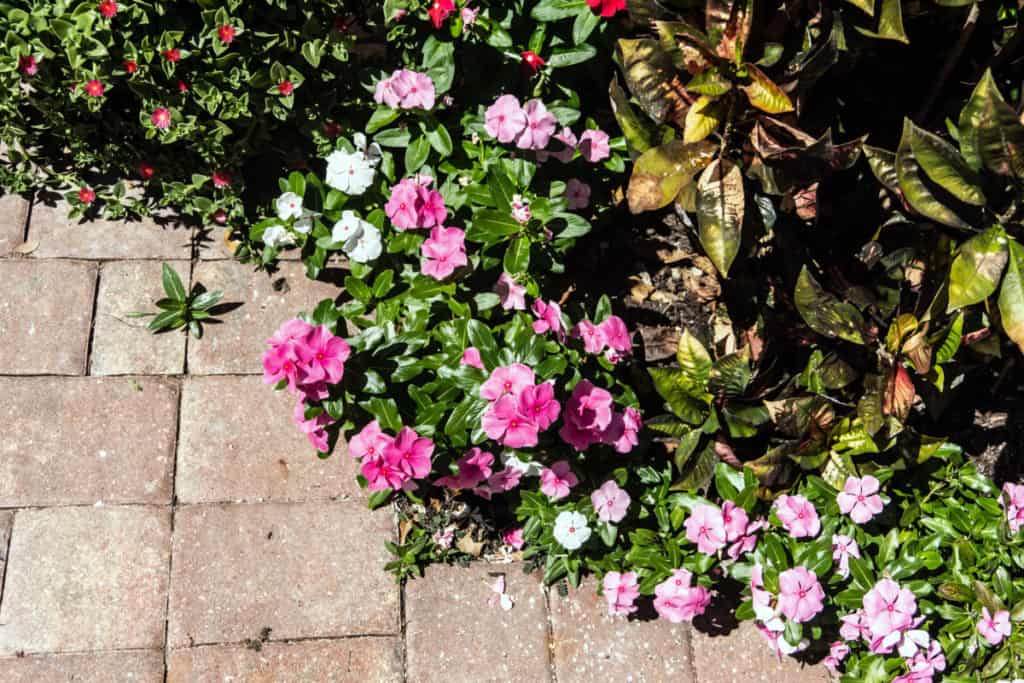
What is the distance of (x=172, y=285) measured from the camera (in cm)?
289

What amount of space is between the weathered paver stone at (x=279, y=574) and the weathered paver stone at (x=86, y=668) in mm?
84

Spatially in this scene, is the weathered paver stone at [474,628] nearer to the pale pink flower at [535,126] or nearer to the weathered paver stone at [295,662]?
the weathered paver stone at [295,662]

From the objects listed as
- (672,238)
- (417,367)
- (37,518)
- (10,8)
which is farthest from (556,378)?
(10,8)

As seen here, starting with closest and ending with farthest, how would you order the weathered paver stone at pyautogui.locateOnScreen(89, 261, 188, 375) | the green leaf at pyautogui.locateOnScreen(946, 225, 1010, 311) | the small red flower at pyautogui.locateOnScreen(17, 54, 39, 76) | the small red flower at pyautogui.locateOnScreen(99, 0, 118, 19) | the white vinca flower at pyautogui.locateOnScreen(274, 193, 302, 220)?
the green leaf at pyautogui.locateOnScreen(946, 225, 1010, 311), the small red flower at pyautogui.locateOnScreen(99, 0, 118, 19), the small red flower at pyautogui.locateOnScreen(17, 54, 39, 76), the white vinca flower at pyautogui.locateOnScreen(274, 193, 302, 220), the weathered paver stone at pyautogui.locateOnScreen(89, 261, 188, 375)

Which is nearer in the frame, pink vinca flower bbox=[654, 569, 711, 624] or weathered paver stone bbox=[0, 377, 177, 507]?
pink vinca flower bbox=[654, 569, 711, 624]

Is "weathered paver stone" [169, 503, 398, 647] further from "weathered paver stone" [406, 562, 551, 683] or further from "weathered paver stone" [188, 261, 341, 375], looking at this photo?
"weathered paver stone" [188, 261, 341, 375]

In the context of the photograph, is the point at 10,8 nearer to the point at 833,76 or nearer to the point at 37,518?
the point at 37,518

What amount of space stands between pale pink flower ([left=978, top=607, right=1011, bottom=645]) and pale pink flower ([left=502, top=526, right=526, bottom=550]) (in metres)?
1.18

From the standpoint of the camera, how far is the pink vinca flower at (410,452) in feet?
7.63

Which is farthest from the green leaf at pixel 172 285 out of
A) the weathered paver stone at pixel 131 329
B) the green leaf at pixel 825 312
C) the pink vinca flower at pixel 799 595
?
the pink vinca flower at pixel 799 595

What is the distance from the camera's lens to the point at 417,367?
8.14ft

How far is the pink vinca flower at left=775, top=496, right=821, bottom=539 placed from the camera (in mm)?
2559

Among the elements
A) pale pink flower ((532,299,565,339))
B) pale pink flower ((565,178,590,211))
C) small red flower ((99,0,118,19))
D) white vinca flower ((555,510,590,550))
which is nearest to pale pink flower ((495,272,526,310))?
pale pink flower ((532,299,565,339))

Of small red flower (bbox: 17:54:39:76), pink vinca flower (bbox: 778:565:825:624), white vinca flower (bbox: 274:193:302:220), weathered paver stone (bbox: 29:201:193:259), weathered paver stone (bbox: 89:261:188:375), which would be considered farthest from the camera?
weathered paver stone (bbox: 29:201:193:259)
